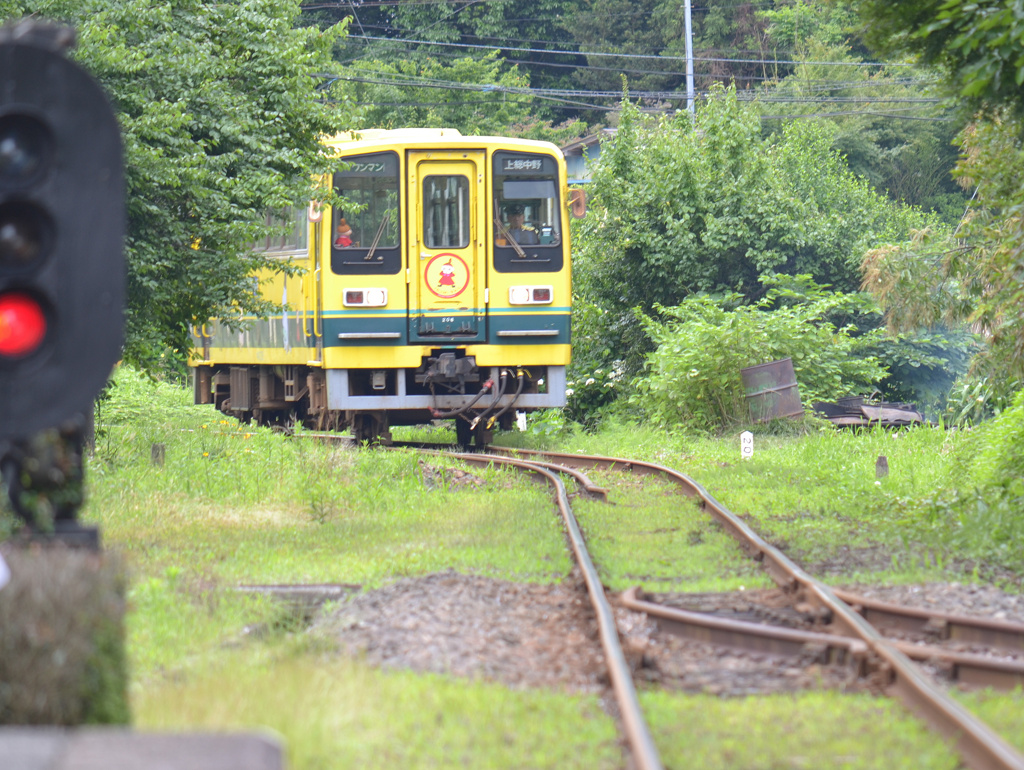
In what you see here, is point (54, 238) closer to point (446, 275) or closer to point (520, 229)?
point (446, 275)

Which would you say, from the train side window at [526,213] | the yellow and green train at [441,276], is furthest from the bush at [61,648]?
the train side window at [526,213]

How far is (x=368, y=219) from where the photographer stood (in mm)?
15086

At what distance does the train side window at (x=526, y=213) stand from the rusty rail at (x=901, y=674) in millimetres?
6471

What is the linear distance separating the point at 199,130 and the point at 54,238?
8.81 m

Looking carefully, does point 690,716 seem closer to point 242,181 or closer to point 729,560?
point 729,560

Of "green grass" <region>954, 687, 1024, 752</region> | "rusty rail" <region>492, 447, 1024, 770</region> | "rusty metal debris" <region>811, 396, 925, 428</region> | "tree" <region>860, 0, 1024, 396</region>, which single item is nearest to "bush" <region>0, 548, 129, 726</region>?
"rusty rail" <region>492, 447, 1024, 770</region>

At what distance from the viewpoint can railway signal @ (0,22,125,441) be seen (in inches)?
143

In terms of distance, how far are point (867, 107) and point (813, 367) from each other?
116 ft

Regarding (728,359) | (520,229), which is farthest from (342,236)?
(728,359)

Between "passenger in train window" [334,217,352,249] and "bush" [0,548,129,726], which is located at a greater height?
"passenger in train window" [334,217,352,249]

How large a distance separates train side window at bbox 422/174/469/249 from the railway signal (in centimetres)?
1139

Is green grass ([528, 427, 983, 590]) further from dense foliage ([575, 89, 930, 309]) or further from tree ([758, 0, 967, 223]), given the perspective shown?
tree ([758, 0, 967, 223])

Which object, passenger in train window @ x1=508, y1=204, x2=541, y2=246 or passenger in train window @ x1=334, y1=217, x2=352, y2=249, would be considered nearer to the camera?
passenger in train window @ x1=334, y1=217, x2=352, y2=249

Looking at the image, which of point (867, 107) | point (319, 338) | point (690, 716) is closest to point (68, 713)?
point (690, 716)
